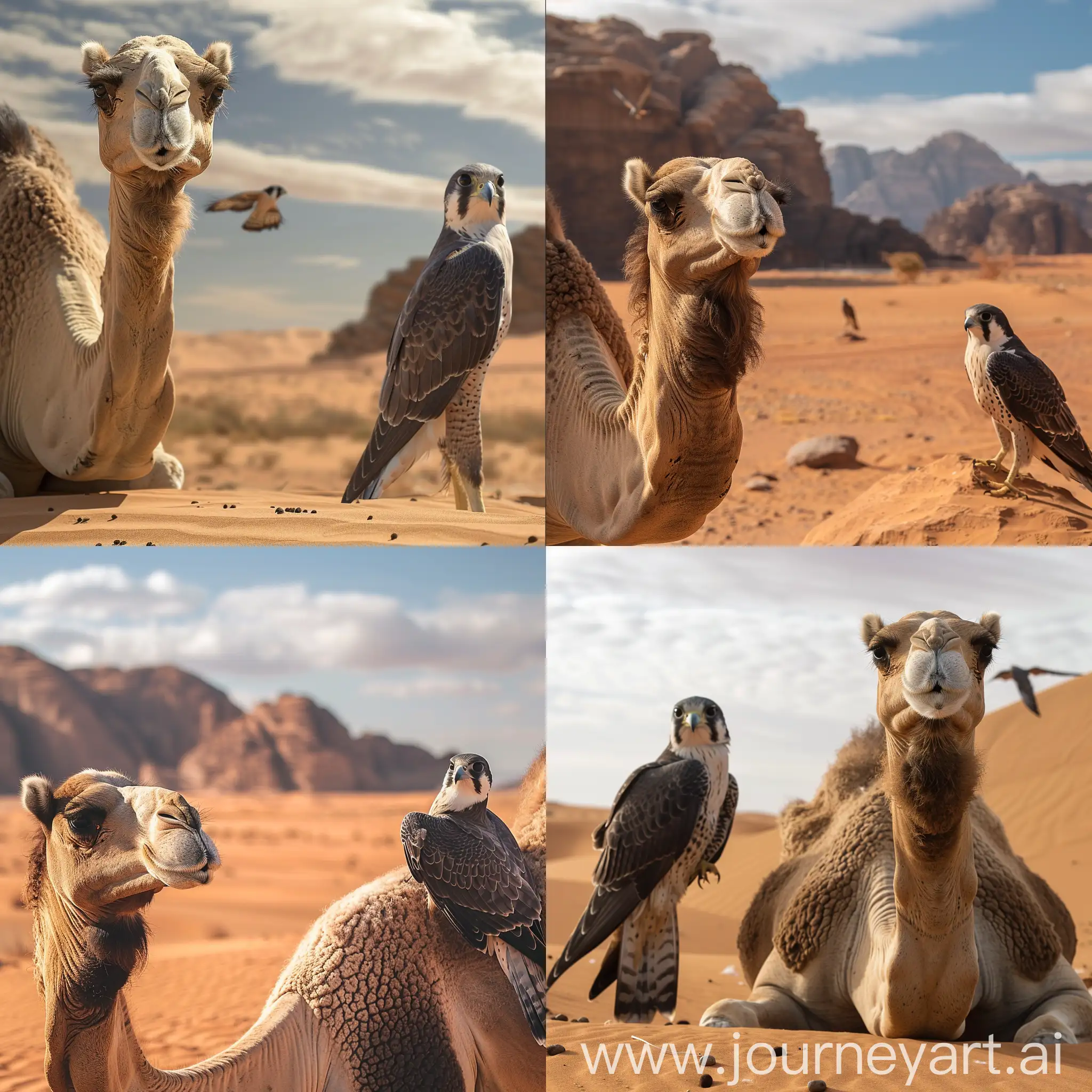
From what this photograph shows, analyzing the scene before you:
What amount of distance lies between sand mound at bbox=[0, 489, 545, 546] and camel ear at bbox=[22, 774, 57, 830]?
552mm

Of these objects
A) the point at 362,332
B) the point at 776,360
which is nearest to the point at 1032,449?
the point at 776,360

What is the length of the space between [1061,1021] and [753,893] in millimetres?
8823

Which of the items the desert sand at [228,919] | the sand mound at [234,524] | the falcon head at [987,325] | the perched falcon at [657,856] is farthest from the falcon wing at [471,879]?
the falcon head at [987,325]

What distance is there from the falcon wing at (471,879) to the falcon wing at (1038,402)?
316cm

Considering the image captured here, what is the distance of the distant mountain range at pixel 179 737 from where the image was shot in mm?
3803

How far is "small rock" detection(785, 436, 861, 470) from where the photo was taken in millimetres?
8977

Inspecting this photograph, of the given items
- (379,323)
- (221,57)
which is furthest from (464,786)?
(379,323)

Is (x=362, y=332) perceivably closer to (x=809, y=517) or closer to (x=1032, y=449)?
(x=809, y=517)

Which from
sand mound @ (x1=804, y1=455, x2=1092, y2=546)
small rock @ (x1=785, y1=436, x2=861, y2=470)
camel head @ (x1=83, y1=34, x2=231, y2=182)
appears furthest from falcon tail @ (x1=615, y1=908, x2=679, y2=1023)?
small rock @ (x1=785, y1=436, x2=861, y2=470)

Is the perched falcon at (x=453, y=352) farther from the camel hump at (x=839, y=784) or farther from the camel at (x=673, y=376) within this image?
the camel hump at (x=839, y=784)

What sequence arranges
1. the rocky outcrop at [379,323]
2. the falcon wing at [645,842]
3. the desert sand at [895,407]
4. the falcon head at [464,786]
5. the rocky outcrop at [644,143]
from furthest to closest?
the rocky outcrop at [644,143] → the rocky outcrop at [379,323] → the desert sand at [895,407] → the falcon wing at [645,842] → the falcon head at [464,786]

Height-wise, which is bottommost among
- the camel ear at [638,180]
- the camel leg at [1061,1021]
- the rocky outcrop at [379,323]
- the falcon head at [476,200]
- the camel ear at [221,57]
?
the camel leg at [1061,1021]

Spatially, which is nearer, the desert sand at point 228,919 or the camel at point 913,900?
the camel at point 913,900

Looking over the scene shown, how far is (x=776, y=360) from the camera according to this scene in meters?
12.3
